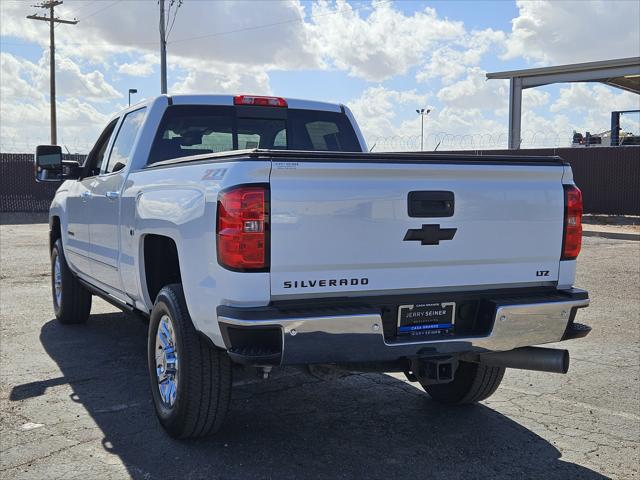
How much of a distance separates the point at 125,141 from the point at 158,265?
5.17 feet

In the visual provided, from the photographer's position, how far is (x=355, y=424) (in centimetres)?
461

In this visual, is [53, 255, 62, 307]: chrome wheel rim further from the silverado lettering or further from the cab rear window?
the silverado lettering

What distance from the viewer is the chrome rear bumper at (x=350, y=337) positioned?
11.4 ft

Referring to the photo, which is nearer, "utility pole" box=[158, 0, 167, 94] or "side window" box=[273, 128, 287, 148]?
"side window" box=[273, 128, 287, 148]

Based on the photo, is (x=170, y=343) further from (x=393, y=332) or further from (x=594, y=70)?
(x=594, y=70)

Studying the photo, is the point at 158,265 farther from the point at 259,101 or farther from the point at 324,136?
the point at 324,136

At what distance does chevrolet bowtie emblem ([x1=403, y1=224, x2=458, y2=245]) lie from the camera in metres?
3.81

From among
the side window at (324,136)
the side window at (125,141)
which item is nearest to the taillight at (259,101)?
the side window at (324,136)

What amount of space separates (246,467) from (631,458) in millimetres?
2178

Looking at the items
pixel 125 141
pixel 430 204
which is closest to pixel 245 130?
pixel 125 141

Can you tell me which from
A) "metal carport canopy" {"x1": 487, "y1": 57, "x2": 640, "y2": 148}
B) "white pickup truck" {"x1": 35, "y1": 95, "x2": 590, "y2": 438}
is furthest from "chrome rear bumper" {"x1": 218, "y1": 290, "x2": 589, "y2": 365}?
"metal carport canopy" {"x1": 487, "y1": 57, "x2": 640, "y2": 148}

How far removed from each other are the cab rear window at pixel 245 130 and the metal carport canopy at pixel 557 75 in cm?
2191

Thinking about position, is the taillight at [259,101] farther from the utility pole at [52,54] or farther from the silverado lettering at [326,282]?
the utility pole at [52,54]

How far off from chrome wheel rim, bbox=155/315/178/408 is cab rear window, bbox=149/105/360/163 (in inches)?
58.7
